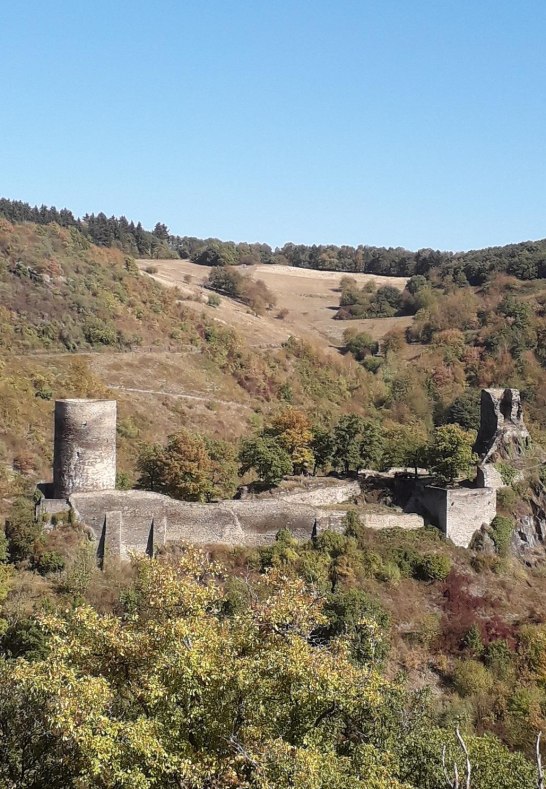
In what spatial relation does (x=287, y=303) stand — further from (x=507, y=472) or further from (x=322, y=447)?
(x=507, y=472)

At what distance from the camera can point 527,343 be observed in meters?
71.2

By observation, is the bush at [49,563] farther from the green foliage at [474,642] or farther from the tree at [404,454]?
the tree at [404,454]

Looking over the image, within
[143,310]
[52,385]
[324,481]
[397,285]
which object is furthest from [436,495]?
[397,285]

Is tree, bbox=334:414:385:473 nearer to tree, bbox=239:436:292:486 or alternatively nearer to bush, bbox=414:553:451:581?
tree, bbox=239:436:292:486

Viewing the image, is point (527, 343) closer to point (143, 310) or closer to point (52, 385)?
point (143, 310)

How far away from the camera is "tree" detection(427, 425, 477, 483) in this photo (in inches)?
1411

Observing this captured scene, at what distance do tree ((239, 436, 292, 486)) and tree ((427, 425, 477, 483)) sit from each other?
240 inches

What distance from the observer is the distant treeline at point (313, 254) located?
9175 centimetres

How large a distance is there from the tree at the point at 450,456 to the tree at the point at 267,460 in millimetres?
6100

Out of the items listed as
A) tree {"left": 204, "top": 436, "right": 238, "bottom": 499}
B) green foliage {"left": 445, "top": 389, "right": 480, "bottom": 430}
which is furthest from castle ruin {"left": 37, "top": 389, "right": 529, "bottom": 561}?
green foliage {"left": 445, "top": 389, "right": 480, "bottom": 430}

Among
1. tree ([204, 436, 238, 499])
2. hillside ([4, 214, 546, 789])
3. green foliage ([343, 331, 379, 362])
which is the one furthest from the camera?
green foliage ([343, 331, 379, 362])

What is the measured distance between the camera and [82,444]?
29.4 meters

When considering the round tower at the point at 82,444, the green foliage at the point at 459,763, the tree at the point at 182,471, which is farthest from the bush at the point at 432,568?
the green foliage at the point at 459,763

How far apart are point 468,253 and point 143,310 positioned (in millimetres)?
54013
